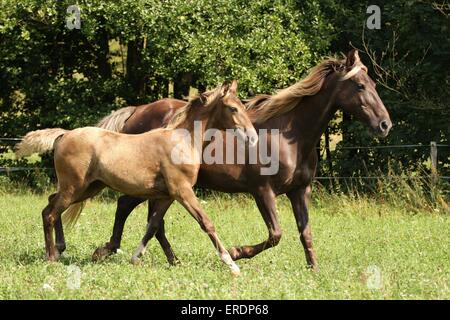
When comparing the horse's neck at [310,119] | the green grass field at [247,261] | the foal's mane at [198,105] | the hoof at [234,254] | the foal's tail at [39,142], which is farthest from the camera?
the foal's tail at [39,142]

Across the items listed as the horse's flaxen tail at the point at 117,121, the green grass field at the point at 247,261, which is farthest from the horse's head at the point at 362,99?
the horse's flaxen tail at the point at 117,121

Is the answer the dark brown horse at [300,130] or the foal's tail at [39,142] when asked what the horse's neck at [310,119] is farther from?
the foal's tail at [39,142]

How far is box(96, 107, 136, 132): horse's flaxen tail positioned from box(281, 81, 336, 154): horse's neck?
2299 mm

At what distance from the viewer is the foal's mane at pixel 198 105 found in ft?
27.2

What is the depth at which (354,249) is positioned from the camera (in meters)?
9.38

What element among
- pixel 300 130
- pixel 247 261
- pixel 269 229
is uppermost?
pixel 300 130

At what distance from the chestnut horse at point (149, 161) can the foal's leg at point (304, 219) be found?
91 cm

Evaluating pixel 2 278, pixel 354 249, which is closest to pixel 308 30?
pixel 354 249

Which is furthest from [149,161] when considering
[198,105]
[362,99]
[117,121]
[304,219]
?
[362,99]

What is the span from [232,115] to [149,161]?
37.6 inches

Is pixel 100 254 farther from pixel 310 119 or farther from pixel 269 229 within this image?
pixel 310 119

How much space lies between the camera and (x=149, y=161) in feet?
27.0
